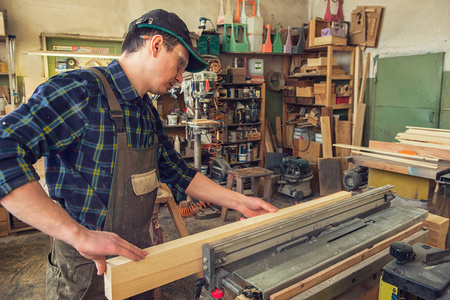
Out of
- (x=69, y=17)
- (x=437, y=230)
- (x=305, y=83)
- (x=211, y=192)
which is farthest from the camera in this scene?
(x=305, y=83)

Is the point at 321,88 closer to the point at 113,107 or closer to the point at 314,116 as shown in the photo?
the point at 314,116

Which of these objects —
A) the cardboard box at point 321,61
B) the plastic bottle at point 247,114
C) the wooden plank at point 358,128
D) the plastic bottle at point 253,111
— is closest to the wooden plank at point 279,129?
the plastic bottle at point 253,111

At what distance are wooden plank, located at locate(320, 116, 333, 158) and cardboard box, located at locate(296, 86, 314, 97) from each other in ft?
1.60

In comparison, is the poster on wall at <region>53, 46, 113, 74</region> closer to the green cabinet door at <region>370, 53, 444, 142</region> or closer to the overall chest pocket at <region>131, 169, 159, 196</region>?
the overall chest pocket at <region>131, 169, 159, 196</region>

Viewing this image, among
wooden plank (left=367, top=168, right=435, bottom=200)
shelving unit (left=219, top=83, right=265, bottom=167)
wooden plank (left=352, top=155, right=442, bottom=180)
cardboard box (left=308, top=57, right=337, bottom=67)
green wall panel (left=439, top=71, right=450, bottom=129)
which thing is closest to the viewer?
wooden plank (left=352, top=155, right=442, bottom=180)

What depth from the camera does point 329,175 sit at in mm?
4680

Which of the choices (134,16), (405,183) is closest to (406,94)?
(405,183)

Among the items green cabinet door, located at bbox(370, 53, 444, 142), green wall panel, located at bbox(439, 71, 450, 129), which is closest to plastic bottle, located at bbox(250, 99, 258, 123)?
green cabinet door, located at bbox(370, 53, 444, 142)

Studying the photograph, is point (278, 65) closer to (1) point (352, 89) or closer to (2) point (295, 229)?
(1) point (352, 89)

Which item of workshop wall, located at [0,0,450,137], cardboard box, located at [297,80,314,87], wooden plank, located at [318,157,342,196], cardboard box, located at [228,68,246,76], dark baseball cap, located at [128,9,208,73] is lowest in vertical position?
wooden plank, located at [318,157,342,196]

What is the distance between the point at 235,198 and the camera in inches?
54.9

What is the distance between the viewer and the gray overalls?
111 centimetres

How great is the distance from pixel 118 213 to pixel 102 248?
0.91 feet

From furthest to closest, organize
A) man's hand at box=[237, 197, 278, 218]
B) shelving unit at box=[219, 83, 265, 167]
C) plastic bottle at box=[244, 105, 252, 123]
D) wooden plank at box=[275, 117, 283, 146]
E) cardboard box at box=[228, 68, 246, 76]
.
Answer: wooden plank at box=[275, 117, 283, 146]
plastic bottle at box=[244, 105, 252, 123]
shelving unit at box=[219, 83, 265, 167]
cardboard box at box=[228, 68, 246, 76]
man's hand at box=[237, 197, 278, 218]
